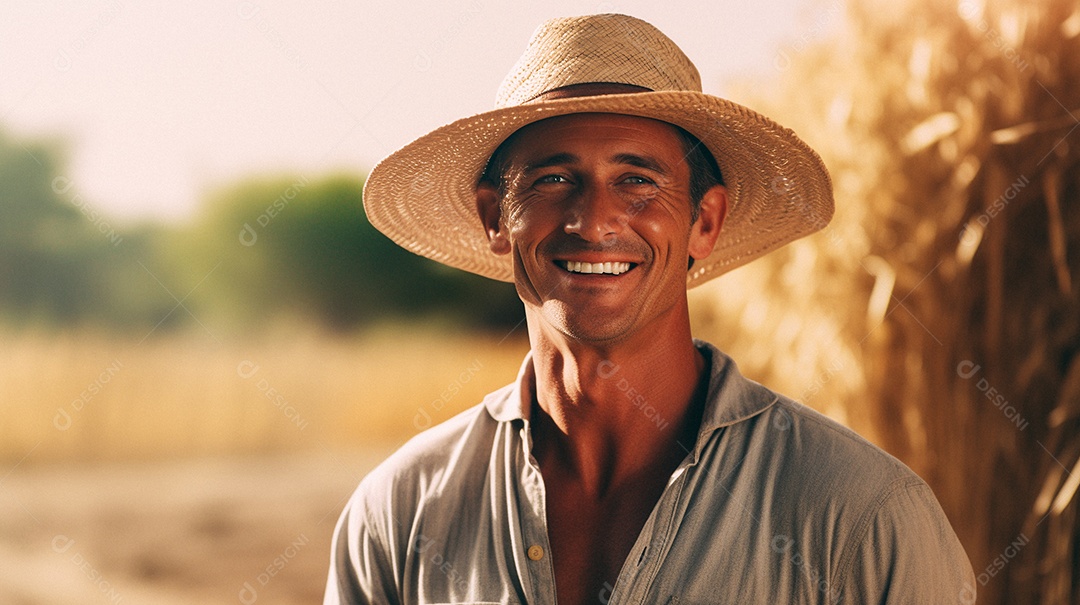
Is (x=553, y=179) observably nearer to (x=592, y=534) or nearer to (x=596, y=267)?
(x=596, y=267)

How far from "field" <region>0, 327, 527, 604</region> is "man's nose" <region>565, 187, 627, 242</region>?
Answer: 2.94 m

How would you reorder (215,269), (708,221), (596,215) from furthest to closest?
(215,269) → (708,221) → (596,215)

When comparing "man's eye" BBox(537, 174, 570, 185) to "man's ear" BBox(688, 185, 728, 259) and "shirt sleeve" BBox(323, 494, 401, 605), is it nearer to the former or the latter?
"man's ear" BBox(688, 185, 728, 259)

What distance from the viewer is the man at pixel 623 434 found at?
126 centimetres

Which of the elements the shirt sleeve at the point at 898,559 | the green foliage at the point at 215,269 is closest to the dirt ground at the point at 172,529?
the green foliage at the point at 215,269

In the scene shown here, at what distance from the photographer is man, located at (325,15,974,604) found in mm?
1263

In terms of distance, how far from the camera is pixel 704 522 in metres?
1.31

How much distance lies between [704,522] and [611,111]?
58 cm

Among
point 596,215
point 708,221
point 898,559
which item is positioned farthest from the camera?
point 708,221

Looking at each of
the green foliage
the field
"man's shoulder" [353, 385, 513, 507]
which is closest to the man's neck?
"man's shoulder" [353, 385, 513, 507]

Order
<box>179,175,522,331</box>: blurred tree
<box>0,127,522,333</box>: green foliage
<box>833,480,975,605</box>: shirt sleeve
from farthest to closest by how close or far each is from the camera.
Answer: <box>179,175,522,331</box>: blurred tree → <box>0,127,522,333</box>: green foliage → <box>833,480,975,605</box>: shirt sleeve

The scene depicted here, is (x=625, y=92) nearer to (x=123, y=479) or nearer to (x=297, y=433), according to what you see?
(x=297, y=433)

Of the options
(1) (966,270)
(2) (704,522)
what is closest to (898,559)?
(2) (704,522)

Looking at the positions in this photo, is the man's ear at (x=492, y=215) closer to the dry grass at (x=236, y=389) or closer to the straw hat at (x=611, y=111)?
the straw hat at (x=611, y=111)
